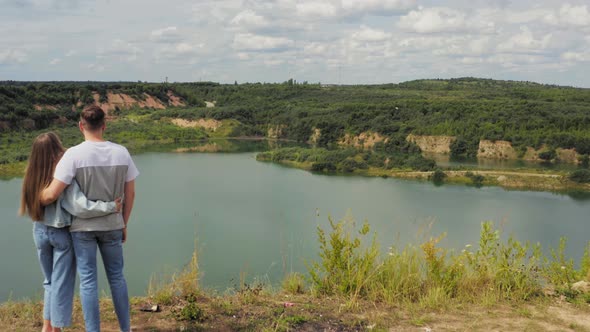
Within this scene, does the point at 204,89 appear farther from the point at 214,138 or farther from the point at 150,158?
the point at 150,158

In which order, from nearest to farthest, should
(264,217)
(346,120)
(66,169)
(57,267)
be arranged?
(66,169), (57,267), (264,217), (346,120)

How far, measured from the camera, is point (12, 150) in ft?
98.2

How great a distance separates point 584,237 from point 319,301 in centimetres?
1579

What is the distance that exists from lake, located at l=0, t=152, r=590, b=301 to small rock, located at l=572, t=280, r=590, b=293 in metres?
3.98

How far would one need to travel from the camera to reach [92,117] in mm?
2980

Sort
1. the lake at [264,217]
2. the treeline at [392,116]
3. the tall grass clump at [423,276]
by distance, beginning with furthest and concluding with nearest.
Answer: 1. the treeline at [392,116]
2. the lake at [264,217]
3. the tall grass clump at [423,276]

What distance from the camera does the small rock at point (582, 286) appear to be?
4.47m

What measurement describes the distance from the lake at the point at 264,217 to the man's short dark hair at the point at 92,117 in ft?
16.1

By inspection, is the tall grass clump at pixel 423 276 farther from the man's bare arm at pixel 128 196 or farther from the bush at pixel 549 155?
the bush at pixel 549 155

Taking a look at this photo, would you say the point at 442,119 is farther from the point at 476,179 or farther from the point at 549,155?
the point at 476,179

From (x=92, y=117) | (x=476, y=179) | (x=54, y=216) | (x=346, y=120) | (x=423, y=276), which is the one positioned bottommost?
(x=476, y=179)

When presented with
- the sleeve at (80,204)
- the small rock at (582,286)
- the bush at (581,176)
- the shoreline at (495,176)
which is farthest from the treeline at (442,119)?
the sleeve at (80,204)

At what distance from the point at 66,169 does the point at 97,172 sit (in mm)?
162

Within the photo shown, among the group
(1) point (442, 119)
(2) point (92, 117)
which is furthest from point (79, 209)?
(1) point (442, 119)
